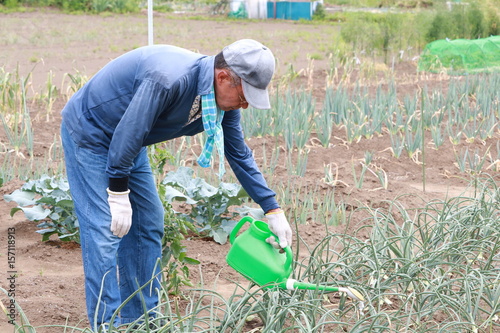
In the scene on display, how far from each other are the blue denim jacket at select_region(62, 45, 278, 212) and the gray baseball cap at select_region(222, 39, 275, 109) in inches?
3.7

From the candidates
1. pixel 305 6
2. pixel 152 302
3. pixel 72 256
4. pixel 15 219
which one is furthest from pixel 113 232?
pixel 305 6

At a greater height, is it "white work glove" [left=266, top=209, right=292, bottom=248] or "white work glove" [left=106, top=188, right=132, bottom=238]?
"white work glove" [left=106, top=188, right=132, bottom=238]

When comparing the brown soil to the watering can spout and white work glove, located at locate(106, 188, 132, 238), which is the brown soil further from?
white work glove, located at locate(106, 188, 132, 238)

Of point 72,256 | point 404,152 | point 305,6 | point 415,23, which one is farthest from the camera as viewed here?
point 305,6

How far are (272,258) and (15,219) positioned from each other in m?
2.00

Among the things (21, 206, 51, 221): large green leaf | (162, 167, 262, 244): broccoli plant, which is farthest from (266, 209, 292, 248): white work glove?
(21, 206, 51, 221): large green leaf

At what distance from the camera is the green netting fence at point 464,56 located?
9.59 metres

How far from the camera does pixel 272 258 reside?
234 centimetres

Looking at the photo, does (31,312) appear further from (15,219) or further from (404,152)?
(404,152)

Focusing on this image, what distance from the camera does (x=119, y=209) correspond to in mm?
2291

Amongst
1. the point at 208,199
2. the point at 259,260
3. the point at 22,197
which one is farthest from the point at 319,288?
the point at 22,197

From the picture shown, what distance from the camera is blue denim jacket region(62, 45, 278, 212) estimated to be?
2.15m

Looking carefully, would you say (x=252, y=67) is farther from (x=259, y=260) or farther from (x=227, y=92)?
(x=259, y=260)

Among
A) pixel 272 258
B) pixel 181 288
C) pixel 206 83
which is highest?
pixel 206 83
